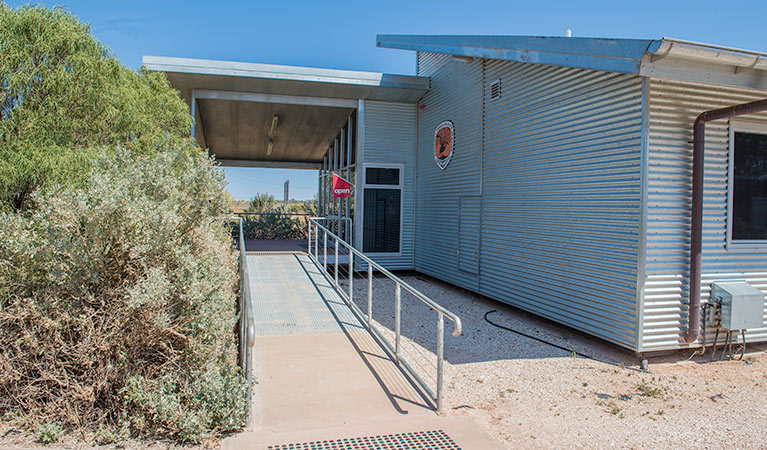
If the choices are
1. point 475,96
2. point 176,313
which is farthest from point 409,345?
point 475,96

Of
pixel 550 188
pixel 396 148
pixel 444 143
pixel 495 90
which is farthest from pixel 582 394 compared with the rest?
pixel 396 148

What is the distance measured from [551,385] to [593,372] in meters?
0.67

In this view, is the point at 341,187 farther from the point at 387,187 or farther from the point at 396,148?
the point at 396,148

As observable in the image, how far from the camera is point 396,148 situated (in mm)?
10703

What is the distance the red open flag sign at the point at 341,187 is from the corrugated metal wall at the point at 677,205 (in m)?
6.80

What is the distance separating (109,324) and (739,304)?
595cm

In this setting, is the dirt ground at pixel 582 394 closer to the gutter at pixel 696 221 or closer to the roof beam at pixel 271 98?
the gutter at pixel 696 221

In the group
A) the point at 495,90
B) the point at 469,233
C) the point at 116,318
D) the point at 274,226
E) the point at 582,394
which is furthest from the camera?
the point at 274,226

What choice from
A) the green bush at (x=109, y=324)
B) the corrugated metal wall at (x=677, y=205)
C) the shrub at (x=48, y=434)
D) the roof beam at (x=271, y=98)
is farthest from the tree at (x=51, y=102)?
the corrugated metal wall at (x=677, y=205)

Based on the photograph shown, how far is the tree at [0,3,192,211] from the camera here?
13.6ft

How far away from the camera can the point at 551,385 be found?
4391mm

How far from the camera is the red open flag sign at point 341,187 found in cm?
1070

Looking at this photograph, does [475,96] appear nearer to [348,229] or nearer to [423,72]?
[423,72]

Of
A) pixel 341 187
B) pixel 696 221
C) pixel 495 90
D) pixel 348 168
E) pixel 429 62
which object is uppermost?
pixel 429 62
